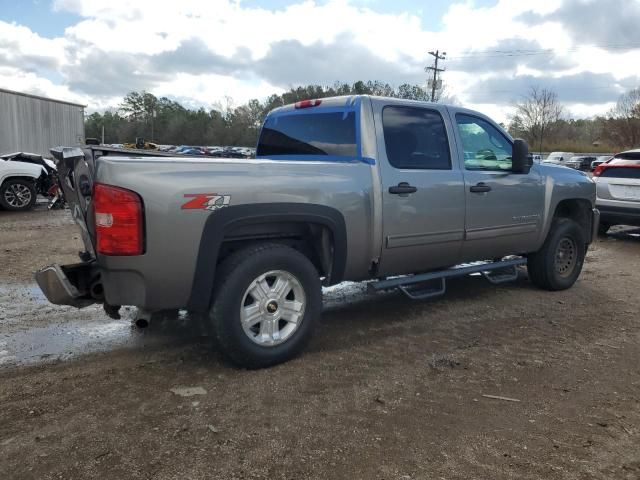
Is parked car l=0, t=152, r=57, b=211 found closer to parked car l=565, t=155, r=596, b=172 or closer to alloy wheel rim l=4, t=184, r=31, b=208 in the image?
alloy wheel rim l=4, t=184, r=31, b=208

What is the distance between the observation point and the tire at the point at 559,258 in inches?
238

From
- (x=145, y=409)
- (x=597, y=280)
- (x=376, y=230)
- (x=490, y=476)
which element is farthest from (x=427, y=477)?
(x=597, y=280)

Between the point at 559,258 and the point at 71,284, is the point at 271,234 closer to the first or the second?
the point at 71,284

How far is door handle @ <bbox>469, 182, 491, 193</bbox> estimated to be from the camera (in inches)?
197

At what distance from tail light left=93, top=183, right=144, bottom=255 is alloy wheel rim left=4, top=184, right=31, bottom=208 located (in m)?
11.1

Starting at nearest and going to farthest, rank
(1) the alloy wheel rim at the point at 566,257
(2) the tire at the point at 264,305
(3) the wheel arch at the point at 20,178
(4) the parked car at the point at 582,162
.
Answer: (2) the tire at the point at 264,305
(1) the alloy wheel rim at the point at 566,257
(3) the wheel arch at the point at 20,178
(4) the parked car at the point at 582,162

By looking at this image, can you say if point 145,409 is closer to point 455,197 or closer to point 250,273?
point 250,273

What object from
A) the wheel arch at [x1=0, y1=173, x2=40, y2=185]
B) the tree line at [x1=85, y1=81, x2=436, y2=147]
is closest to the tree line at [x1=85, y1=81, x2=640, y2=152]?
the tree line at [x1=85, y1=81, x2=436, y2=147]

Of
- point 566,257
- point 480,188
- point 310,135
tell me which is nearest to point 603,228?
point 566,257

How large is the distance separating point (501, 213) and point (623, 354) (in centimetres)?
165

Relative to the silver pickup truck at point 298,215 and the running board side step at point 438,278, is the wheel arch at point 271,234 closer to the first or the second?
the silver pickup truck at point 298,215

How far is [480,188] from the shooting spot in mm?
5047

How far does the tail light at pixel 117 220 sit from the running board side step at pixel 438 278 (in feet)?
6.69

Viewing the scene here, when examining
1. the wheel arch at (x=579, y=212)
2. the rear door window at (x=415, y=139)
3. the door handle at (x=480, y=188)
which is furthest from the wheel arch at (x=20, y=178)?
the wheel arch at (x=579, y=212)
